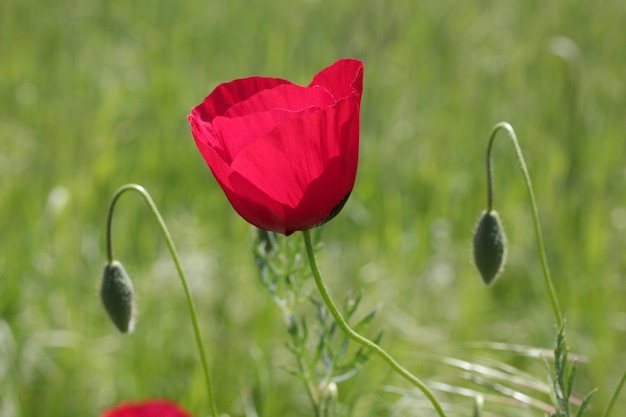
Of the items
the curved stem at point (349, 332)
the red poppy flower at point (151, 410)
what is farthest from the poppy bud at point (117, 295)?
the curved stem at point (349, 332)

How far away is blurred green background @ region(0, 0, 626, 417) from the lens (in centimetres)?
219

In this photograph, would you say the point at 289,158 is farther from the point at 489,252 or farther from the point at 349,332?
the point at 489,252

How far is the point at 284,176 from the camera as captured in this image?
821 mm

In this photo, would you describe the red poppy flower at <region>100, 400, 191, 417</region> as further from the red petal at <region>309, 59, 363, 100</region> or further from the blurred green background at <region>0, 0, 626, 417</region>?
the red petal at <region>309, 59, 363, 100</region>

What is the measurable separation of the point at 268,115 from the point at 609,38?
10.0 feet

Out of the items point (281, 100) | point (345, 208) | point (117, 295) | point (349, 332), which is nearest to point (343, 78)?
point (281, 100)

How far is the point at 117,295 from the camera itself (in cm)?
111

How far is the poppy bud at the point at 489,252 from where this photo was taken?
43.7 inches

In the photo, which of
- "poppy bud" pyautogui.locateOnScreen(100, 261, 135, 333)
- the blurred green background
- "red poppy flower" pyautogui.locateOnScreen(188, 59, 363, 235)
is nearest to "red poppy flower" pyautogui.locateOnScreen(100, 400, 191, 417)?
the blurred green background

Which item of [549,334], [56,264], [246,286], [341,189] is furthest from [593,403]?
[341,189]

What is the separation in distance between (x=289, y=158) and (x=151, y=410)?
657mm

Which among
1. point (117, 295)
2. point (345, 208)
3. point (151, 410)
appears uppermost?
point (345, 208)

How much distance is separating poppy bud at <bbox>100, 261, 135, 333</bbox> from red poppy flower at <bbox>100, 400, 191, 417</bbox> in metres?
0.25

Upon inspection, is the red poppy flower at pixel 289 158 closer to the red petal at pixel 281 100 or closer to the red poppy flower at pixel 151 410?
the red petal at pixel 281 100
